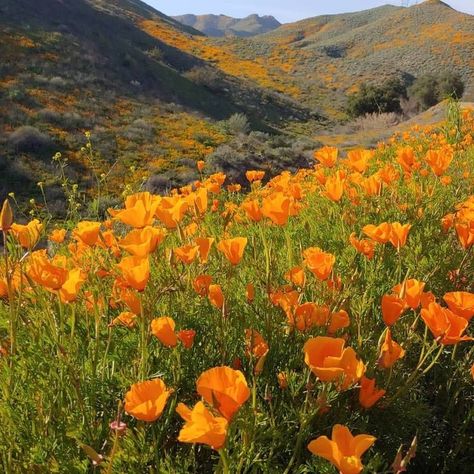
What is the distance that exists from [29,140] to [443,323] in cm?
1343

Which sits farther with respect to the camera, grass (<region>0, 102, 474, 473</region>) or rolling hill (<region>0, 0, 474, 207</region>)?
rolling hill (<region>0, 0, 474, 207</region>)

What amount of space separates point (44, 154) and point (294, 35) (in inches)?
2370

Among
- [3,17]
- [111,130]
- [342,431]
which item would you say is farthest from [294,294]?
[3,17]

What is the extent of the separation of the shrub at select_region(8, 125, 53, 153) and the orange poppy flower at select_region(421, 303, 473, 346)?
1306 centimetres

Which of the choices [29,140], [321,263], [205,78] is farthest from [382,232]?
[205,78]

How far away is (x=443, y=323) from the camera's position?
3.88ft

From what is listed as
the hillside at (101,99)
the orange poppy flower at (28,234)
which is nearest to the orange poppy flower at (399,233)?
the orange poppy flower at (28,234)

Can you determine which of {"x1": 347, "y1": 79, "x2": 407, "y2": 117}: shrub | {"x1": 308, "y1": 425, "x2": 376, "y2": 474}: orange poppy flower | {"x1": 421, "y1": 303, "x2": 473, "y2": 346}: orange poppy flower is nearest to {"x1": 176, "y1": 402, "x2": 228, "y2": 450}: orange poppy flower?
{"x1": 308, "y1": 425, "x2": 376, "y2": 474}: orange poppy flower

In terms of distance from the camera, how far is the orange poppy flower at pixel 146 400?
93 cm

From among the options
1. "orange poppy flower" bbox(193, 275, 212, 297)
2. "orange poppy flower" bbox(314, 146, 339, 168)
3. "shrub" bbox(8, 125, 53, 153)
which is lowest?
"shrub" bbox(8, 125, 53, 153)

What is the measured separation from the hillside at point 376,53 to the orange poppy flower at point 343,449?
112 ft

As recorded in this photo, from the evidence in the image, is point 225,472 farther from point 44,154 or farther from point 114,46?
point 114,46

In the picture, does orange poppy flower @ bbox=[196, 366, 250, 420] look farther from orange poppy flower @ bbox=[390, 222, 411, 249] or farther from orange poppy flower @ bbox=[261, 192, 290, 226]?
orange poppy flower @ bbox=[390, 222, 411, 249]

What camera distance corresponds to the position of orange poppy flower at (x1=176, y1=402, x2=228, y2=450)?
31.7 inches
